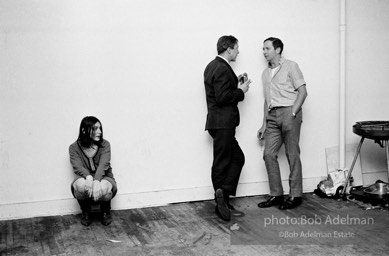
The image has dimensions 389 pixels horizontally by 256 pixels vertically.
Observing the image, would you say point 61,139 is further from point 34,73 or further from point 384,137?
point 384,137

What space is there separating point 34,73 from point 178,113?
160cm

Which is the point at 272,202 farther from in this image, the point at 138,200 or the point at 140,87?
the point at 140,87

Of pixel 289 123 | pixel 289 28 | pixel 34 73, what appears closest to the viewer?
pixel 34 73

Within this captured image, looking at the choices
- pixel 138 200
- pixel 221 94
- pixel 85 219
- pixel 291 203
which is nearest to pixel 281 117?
pixel 221 94

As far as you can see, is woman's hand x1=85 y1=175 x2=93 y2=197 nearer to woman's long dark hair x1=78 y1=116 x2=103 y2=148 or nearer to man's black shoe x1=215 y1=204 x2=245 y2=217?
woman's long dark hair x1=78 y1=116 x2=103 y2=148

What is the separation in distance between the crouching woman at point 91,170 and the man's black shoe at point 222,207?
1.05 metres

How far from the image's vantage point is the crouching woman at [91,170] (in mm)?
4980

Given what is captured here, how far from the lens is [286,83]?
5605 millimetres

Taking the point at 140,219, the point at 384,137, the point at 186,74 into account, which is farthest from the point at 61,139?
the point at 384,137

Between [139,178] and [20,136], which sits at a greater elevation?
[20,136]

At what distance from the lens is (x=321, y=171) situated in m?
6.39

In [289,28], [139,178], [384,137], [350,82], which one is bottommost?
[139,178]

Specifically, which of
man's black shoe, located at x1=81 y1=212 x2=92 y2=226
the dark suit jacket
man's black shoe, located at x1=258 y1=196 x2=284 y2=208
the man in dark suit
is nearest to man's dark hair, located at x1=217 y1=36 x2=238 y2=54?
the man in dark suit

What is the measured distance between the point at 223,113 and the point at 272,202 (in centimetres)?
120
